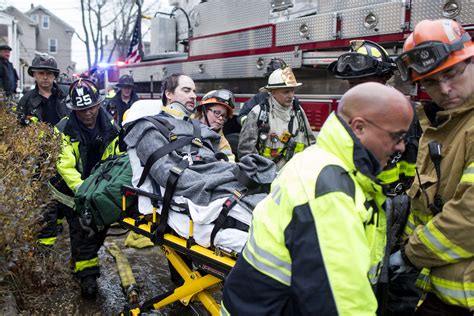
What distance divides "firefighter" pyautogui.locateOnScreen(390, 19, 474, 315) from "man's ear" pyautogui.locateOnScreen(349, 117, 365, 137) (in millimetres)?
513

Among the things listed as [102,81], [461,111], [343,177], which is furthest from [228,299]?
[102,81]

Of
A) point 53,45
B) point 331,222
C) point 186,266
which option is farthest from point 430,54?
point 53,45

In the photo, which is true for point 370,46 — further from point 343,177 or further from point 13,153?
point 13,153

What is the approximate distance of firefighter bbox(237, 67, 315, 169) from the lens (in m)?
4.32

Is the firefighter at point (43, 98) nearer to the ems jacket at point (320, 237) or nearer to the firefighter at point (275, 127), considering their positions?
the firefighter at point (275, 127)

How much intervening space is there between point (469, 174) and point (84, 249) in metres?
3.08

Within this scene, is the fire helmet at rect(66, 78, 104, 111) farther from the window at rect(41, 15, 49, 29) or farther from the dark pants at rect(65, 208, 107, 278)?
the window at rect(41, 15, 49, 29)

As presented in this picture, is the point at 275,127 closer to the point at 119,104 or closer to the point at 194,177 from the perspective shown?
the point at 194,177

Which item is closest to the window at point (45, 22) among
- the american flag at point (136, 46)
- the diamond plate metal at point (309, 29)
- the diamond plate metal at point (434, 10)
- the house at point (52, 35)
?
the house at point (52, 35)

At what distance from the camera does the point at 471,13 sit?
364cm

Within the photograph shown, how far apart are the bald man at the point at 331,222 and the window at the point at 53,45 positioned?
2017 inches

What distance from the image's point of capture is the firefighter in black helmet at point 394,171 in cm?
200

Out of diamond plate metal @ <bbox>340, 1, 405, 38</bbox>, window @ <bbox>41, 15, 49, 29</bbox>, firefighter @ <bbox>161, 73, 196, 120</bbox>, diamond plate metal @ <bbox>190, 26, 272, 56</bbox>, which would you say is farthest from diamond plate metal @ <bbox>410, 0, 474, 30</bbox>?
window @ <bbox>41, 15, 49, 29</bbox>

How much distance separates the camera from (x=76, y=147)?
157 inches
